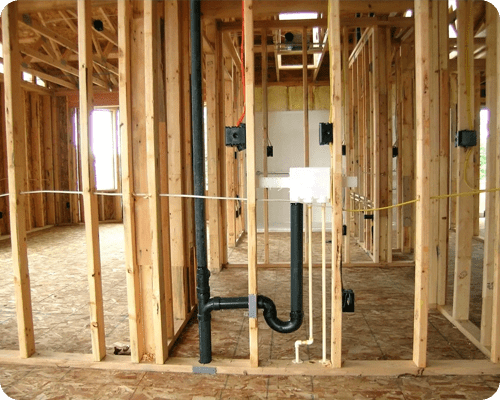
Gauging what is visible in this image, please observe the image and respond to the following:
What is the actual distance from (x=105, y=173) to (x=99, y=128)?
1.08 meters

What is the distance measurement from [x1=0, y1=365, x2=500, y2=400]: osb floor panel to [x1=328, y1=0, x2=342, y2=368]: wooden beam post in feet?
0.81

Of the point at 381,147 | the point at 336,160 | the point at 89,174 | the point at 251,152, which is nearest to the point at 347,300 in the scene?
the point at 336,160

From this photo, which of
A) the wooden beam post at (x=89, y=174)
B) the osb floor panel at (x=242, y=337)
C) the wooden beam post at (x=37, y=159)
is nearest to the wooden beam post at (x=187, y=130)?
the osb floor panel at (x=242, y=337)

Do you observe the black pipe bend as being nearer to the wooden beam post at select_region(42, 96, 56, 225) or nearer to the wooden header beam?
the wooden header beam

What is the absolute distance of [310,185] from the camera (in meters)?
2.42

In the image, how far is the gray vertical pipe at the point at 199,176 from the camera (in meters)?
2.47

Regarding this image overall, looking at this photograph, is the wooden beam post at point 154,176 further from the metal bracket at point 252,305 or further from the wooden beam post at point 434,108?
the wooden beam post at point 434,108

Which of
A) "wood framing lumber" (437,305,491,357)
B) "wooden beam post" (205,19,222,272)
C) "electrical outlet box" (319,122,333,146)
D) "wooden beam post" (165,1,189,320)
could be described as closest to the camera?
"electrical outlet box" (319,122,333,146)

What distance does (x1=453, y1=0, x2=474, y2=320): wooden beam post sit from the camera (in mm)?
2969

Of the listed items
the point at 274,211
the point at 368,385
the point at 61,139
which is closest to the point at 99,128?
the point at 61,139

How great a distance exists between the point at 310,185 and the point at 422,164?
0.65 m

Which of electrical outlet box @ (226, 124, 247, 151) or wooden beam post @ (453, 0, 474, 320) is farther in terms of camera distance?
wooden beam post @ (453, 0, 474, 320)

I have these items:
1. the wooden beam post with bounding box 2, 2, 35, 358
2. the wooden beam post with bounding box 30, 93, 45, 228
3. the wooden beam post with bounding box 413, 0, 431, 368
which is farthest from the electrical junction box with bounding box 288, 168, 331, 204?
the wooden beam post with bounding box 30, 93, 45, 228

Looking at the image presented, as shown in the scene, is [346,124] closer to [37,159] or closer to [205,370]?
[205,370]
